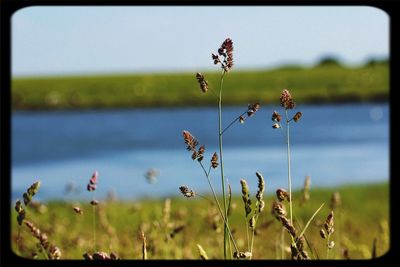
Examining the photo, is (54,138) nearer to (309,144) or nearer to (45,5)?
(309,144)

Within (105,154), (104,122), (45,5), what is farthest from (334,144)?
(45,5)

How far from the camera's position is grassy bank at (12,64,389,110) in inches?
3061

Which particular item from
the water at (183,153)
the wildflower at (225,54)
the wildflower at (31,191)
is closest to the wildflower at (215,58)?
the wildflower at (225,54)

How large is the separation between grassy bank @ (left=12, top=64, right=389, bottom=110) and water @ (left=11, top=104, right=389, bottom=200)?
952cm

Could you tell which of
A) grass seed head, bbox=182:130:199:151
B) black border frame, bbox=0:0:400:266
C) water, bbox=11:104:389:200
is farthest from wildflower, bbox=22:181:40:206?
water, bbox=11:104:389:200

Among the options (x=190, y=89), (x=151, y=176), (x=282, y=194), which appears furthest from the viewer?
(x=190, y=89)

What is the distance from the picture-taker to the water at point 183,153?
27969 millimetres

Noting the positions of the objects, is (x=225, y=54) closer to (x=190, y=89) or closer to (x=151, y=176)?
(x=151, y=176)

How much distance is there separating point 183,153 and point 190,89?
47248 mm

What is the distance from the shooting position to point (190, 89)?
88.3 meters

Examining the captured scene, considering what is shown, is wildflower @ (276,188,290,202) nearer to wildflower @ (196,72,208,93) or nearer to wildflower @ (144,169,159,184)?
wildflower @ (196,72,208,93)
